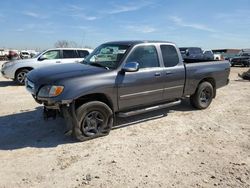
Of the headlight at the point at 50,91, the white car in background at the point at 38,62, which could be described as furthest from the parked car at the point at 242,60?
the headlight at the point at 50,91

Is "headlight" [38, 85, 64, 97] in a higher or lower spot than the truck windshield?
lower

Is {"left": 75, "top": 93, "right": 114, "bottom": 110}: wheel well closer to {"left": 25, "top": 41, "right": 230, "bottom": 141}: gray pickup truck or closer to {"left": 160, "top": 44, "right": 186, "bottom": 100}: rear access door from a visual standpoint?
{"left": 25, "top": 41, "right": 230, "bottom": 141}: gray pickup truck

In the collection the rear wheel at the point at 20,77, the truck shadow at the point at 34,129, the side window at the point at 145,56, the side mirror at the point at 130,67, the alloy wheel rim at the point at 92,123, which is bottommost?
the truck shadow at the point at 34,129

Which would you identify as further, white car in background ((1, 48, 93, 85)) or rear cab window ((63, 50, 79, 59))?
rear cab window ((63, 50, 79, 59))

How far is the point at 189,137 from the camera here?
5.37 meters

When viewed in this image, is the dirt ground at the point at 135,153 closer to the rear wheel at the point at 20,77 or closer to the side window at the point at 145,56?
the side window at the point at 145,56

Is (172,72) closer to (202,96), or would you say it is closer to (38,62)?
(202,96)

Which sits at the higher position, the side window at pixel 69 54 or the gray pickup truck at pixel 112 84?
the side window at pixel 69 54

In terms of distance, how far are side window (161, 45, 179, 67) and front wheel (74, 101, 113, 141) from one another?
198cm

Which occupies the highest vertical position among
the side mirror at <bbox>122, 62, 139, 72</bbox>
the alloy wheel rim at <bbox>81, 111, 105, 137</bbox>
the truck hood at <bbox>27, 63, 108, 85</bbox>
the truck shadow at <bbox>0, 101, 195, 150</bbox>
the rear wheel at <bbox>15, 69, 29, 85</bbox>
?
the side mirror at <bbox>122, 62, 139, 72</bbox>

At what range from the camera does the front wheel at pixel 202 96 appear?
7.33m

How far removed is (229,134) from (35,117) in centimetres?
453

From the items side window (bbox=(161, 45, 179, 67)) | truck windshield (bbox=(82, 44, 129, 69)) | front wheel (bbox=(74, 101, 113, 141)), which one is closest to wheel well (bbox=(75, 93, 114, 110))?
front wheel (bbox=(74, 101, 113, 141))

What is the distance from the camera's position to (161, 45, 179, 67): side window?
20.6 ft
